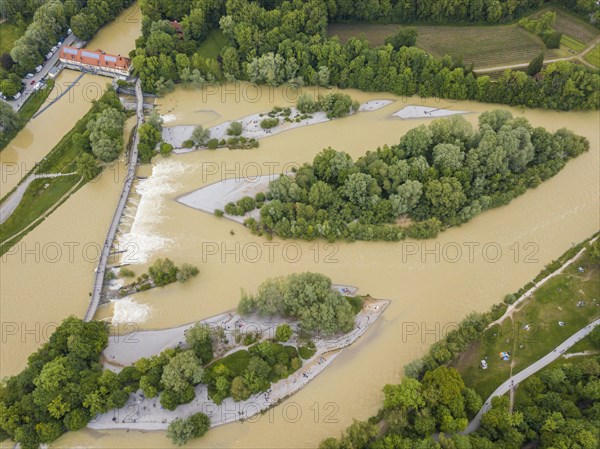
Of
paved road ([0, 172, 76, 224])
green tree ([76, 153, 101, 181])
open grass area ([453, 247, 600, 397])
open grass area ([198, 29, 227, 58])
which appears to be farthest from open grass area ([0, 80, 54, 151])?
open grass area ([453, 247, 600, 397])

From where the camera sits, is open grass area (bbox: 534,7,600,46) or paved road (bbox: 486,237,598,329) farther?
open grass area (bbox: 534,7,600,46)

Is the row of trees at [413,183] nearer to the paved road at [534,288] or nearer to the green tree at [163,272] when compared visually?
the paved road at [534,288]

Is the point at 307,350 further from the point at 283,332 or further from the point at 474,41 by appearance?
the point at 474,41

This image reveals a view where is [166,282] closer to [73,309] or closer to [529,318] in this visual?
[73,309]

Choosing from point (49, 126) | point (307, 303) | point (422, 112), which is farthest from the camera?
point (49, 126)

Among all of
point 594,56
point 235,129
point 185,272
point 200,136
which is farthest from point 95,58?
point 594,56

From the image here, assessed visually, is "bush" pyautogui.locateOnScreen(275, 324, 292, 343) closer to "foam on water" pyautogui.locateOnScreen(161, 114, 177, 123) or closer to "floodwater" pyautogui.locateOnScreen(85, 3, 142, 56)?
"foam on water" pyautogui.locateOnScreen(161, 114, 177, 123)

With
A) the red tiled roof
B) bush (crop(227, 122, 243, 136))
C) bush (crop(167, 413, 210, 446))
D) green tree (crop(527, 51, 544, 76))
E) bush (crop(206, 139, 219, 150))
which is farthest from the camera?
the red tiled roof
